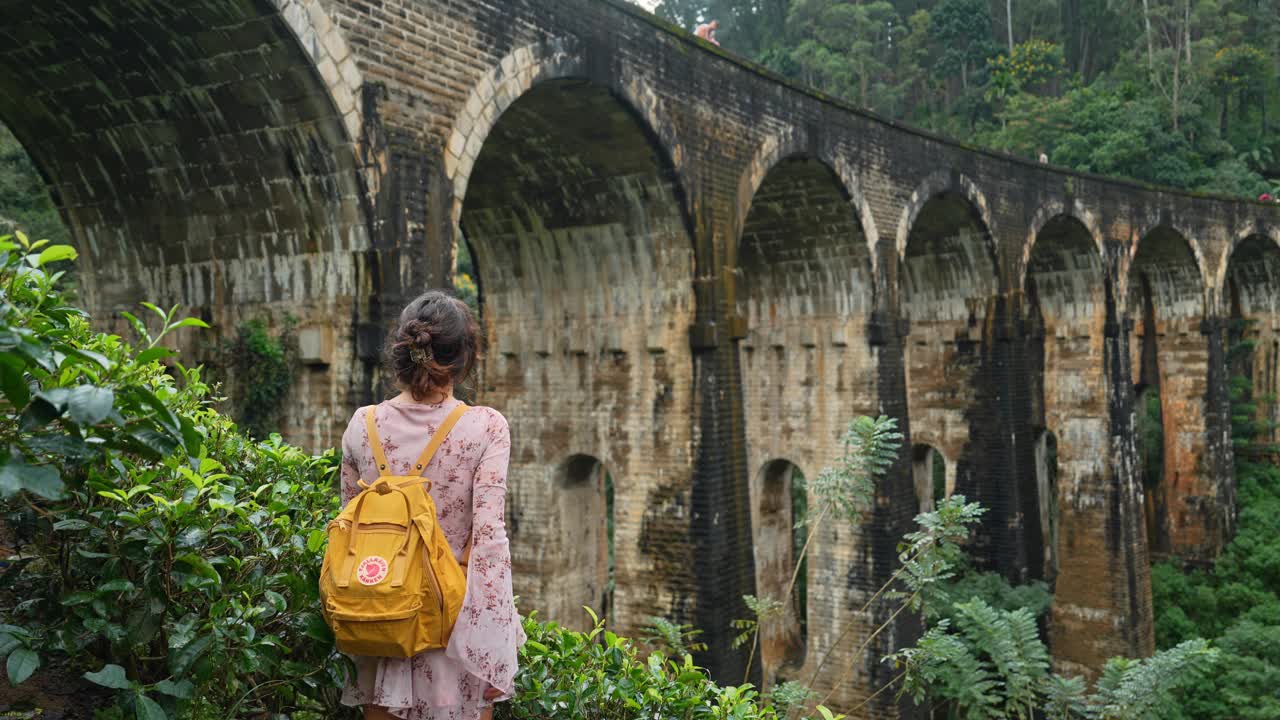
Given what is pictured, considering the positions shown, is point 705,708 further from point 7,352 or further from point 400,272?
point 400,272

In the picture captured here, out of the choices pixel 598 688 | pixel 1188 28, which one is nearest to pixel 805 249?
pixel 598 688

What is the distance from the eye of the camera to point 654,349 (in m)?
10.5

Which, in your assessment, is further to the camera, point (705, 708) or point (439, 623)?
point (705, 708)

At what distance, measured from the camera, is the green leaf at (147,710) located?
222cm

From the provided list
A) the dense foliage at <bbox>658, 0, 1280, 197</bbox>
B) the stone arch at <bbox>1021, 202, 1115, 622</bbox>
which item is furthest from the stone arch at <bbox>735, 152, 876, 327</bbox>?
the dense foliage at <bbox>658, 0, 1280, 197</bbox>

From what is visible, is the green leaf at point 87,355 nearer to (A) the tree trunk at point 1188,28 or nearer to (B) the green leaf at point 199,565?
(B) the green leaf at point 199,565

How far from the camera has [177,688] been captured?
2.31 metres

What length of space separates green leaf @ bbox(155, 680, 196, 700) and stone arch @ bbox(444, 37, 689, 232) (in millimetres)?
5114

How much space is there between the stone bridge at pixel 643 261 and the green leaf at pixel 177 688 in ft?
Result: 14.9

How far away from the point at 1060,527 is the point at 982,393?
522cm

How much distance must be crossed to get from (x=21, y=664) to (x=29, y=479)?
0.55 m

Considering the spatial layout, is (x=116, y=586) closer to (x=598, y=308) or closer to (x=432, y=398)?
(x=432, y=398)

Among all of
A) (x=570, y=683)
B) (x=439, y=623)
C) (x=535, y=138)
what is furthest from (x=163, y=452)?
(x=535, y=138)

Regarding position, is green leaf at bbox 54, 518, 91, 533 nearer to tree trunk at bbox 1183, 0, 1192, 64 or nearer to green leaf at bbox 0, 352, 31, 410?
green leaf at bbox 0, 352, 31, 410
